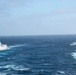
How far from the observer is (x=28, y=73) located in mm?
72688

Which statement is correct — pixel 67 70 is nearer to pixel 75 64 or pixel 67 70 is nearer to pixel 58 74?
pixel 58 74

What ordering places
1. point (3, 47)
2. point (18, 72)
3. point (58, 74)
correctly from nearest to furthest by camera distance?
point (58, 74)
point (18, 72)
point (3, 47)

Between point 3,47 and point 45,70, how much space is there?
88785 mm

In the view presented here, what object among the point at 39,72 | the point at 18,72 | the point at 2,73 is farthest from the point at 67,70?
the point at 2,73

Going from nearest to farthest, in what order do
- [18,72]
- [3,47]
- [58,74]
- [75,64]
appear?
[58,74], [18,72], [75,64], [3,47]

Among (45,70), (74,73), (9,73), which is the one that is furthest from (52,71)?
(9,73)

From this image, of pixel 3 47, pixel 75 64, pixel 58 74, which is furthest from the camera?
pixel 3 47

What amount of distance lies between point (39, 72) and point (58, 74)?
7.99m

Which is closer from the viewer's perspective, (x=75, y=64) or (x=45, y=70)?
(x=45, y=70)

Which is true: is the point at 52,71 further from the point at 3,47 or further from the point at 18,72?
the point at 3,47

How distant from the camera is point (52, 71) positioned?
75.7 metres

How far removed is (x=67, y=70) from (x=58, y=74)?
7.69 metres

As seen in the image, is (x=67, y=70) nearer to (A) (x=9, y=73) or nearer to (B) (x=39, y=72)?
(B) (x=39, y=72)

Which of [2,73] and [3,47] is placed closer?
[2,73]
